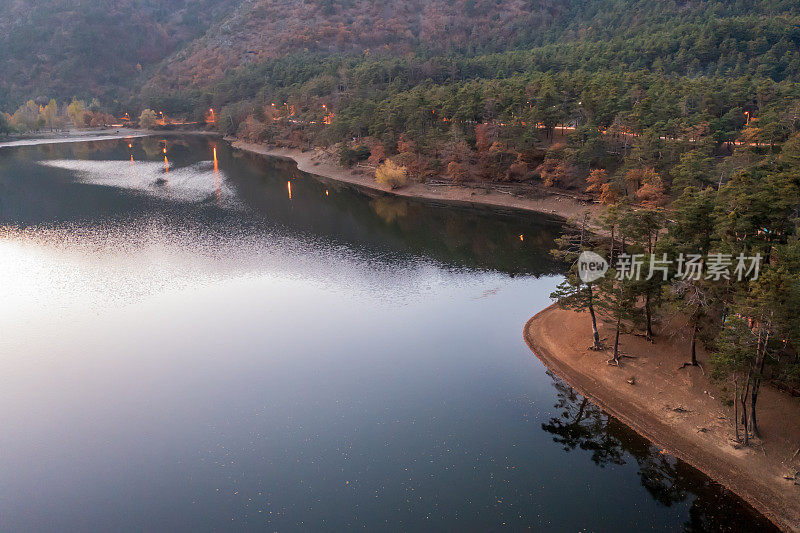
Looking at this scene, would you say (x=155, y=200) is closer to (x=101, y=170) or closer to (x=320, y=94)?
(x=101, y=170)

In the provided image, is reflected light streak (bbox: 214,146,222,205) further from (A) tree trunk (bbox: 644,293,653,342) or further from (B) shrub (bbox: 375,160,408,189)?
(A) tree trunk (bbox: 644,293,653,342)

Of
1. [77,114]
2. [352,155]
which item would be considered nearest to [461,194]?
[352,155]

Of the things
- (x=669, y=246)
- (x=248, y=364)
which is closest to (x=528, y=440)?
(x=669, y=246)

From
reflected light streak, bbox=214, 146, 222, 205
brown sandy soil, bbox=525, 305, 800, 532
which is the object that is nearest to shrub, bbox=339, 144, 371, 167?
reflected light streak, bbox=214, 146, 222, 205

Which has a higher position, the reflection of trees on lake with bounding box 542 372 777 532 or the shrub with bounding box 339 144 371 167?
the shrub with bounding box 339 144 371 167

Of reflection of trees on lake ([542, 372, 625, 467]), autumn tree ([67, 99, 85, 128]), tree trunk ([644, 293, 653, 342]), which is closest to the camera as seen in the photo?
reflection of trees on lake ([542, 372, 625, 467])

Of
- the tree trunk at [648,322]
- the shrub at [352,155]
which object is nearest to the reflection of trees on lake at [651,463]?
the tree trunk at [648,322]

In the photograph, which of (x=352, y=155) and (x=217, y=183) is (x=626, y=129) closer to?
(x=352, y=155)
